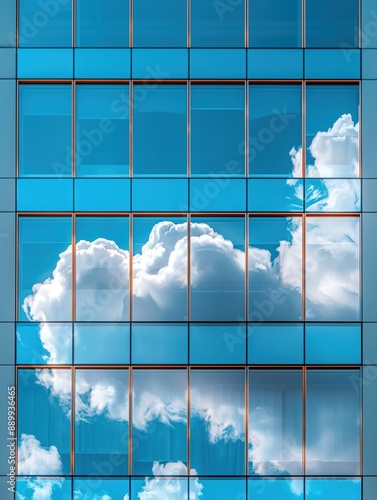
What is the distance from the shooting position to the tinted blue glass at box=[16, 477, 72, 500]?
9789 mm

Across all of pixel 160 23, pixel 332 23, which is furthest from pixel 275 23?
pixel 160 23

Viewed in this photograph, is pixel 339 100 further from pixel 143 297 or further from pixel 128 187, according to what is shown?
pixel 143 297

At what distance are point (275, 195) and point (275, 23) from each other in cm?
387

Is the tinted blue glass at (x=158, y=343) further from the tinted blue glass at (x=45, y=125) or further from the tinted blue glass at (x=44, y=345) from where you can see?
the tinted blue glass at (x=45, y=125)

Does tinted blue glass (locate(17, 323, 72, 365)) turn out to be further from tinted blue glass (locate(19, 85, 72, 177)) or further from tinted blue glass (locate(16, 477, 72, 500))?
tinted blue glass (locate(19, 85, 72, 177))

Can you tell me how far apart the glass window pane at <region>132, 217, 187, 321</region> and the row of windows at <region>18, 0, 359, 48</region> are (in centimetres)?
406

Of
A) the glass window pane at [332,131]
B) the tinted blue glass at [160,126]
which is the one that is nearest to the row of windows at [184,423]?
A: the glass window pane at [332,131]

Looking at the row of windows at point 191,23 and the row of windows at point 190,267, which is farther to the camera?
the row of windows at point 191,23

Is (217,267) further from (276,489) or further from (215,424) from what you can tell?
(276,489)

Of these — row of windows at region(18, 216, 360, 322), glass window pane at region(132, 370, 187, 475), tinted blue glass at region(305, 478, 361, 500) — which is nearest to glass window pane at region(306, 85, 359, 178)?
row of windows at region(18, 216, 360, 322)

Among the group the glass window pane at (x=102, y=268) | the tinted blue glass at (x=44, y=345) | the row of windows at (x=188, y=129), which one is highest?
the row of windows at (x=188, y=129)

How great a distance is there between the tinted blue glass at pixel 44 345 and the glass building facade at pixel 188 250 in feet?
0.10

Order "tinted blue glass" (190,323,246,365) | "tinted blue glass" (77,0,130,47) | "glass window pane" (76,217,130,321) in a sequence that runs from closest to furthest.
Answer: "tinted blue glass" (190,323,246,365), "glass window pane" (76,217,130,321), "tinted blue glass" (77,0,130,47)

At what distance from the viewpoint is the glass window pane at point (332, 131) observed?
10000 millimetres
